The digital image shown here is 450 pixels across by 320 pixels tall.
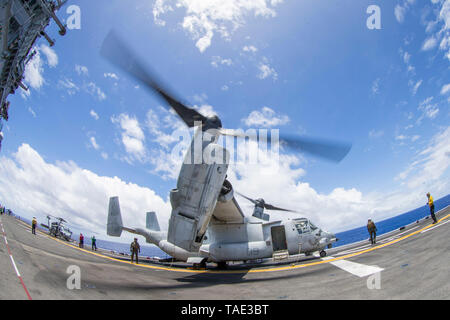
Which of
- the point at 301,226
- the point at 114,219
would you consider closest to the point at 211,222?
the point at 301,226

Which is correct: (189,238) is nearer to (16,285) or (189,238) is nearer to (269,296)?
(269,296)

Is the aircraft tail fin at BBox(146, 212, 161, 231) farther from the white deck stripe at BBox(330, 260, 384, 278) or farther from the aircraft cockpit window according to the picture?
the white deck stripe at BBox(330, 260, 384, 278)

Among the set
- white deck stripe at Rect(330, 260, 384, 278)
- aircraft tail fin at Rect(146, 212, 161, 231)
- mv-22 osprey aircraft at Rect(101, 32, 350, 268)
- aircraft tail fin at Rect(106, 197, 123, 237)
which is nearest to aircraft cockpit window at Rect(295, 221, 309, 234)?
mv-22 osprey aircraft at Rect(101, 32, 350, 268)

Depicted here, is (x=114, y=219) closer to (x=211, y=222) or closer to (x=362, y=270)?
(x=211, y=222)

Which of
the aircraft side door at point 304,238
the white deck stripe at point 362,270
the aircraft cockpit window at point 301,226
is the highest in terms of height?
the aircraft cockpit window at point 301,226

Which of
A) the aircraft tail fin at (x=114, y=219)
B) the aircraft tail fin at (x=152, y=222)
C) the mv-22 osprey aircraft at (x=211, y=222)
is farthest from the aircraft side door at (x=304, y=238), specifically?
the aircraft tail fin at (x=114, y=219)

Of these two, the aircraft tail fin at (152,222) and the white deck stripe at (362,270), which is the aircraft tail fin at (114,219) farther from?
the white deck stripe at (362,270)

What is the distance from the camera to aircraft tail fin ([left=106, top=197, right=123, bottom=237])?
16.5 metres

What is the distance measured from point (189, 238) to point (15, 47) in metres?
25.5

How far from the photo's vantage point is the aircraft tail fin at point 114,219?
54.0 feet

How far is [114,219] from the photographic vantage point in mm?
16891
